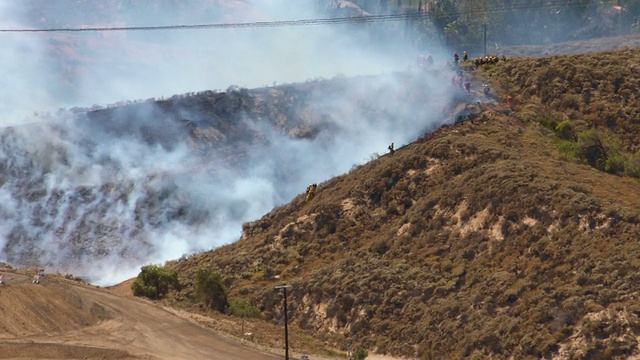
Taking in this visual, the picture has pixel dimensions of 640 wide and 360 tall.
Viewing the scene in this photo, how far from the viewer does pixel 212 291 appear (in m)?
66.6

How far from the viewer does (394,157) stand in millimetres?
76125

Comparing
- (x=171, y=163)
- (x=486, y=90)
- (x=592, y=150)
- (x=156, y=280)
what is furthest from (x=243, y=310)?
(x=171, y=163)

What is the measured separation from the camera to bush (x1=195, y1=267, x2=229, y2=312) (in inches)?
2616

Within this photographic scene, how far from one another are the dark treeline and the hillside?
73.8 m

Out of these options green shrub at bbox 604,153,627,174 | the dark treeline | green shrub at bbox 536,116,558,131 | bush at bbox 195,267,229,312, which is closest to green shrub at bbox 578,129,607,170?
green shrub at bbox 604,153,627,174

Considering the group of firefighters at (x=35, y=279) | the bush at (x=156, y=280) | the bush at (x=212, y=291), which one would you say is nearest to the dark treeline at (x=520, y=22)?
the bush at (x=156, y=280)

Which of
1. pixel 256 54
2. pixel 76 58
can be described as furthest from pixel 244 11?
pixel 76 58

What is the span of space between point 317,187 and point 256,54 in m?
62.5

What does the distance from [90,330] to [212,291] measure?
11.1 metres

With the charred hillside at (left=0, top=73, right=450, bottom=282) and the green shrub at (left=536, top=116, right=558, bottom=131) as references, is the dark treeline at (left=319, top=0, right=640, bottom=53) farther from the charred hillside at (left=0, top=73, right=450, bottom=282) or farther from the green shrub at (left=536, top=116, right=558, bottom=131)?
the green shrub at (left=536, top=116, right=558, bottom=131)

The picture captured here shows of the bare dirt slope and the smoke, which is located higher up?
the smoke

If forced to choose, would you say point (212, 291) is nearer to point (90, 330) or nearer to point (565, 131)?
point (90, 330)

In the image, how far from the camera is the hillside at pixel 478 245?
5156 centimetres

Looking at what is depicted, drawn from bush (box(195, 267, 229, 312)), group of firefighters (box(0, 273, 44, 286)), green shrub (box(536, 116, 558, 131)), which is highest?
green shrub (box(536, 116, 558, 131))
